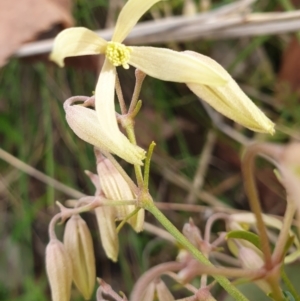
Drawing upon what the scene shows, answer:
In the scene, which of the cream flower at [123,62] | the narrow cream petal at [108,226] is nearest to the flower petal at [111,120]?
the cream flower at [123,62]

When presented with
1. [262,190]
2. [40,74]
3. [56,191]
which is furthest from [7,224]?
[262,190]

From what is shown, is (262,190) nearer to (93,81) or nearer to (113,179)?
(93,81)

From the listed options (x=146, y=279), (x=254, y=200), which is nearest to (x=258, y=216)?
(x=254, y=200)

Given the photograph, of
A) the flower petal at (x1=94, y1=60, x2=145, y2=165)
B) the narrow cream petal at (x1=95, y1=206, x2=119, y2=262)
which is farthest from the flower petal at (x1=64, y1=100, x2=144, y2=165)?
the narrow cream petal at (x1=95, y1=206, x2=119, y2=262)

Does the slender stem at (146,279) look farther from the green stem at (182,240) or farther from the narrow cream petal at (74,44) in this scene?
the narrow cream petal at (74,44)

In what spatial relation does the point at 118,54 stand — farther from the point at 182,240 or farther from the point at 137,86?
the point at 182,240

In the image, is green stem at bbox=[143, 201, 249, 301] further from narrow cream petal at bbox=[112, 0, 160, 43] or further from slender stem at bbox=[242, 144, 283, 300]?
narrow cream petal at bbox=[112, 0, 160, 43]
